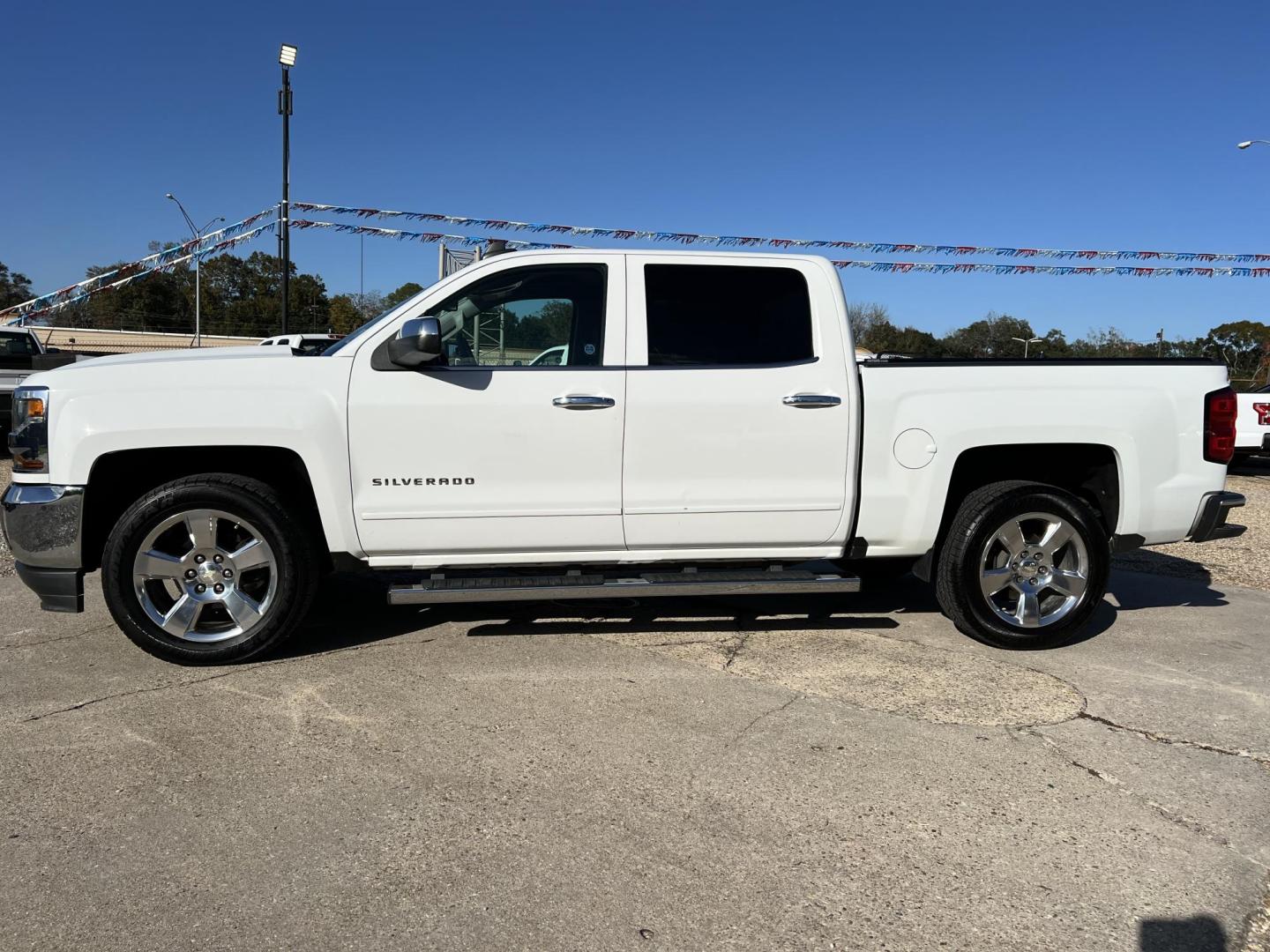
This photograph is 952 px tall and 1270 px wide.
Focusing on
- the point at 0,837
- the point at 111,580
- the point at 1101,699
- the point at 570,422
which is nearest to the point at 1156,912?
the point at 1101,699

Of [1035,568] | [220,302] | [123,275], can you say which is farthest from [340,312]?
[1035,568]

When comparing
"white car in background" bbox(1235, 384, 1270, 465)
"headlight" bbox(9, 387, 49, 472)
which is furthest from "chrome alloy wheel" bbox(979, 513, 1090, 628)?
"white car in background" bbox(1235, 384, 1270, 465)

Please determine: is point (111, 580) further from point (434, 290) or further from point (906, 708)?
point (906, 708)

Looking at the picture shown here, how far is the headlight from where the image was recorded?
3.97 m

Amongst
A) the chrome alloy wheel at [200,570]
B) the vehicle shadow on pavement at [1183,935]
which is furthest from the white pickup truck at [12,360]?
the vehicle shadow on pavement at [1183,935]

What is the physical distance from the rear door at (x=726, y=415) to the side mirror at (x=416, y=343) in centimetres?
95

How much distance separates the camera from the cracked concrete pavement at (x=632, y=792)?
2.36 meters

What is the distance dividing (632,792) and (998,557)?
261cm

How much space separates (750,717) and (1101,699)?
5.48 feet

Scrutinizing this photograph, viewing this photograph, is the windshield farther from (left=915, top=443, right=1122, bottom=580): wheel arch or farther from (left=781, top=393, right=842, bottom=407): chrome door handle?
(left=915, top=443, right=1122, bottom=580): wheel arch

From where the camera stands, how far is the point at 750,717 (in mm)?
3650

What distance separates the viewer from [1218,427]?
4527 mm

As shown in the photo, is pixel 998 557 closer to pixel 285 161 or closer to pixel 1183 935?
pixel 1183 935

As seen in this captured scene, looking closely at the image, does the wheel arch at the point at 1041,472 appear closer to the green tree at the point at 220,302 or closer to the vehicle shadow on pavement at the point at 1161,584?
the vehicle shadow on pavement at the point at 1161,584
